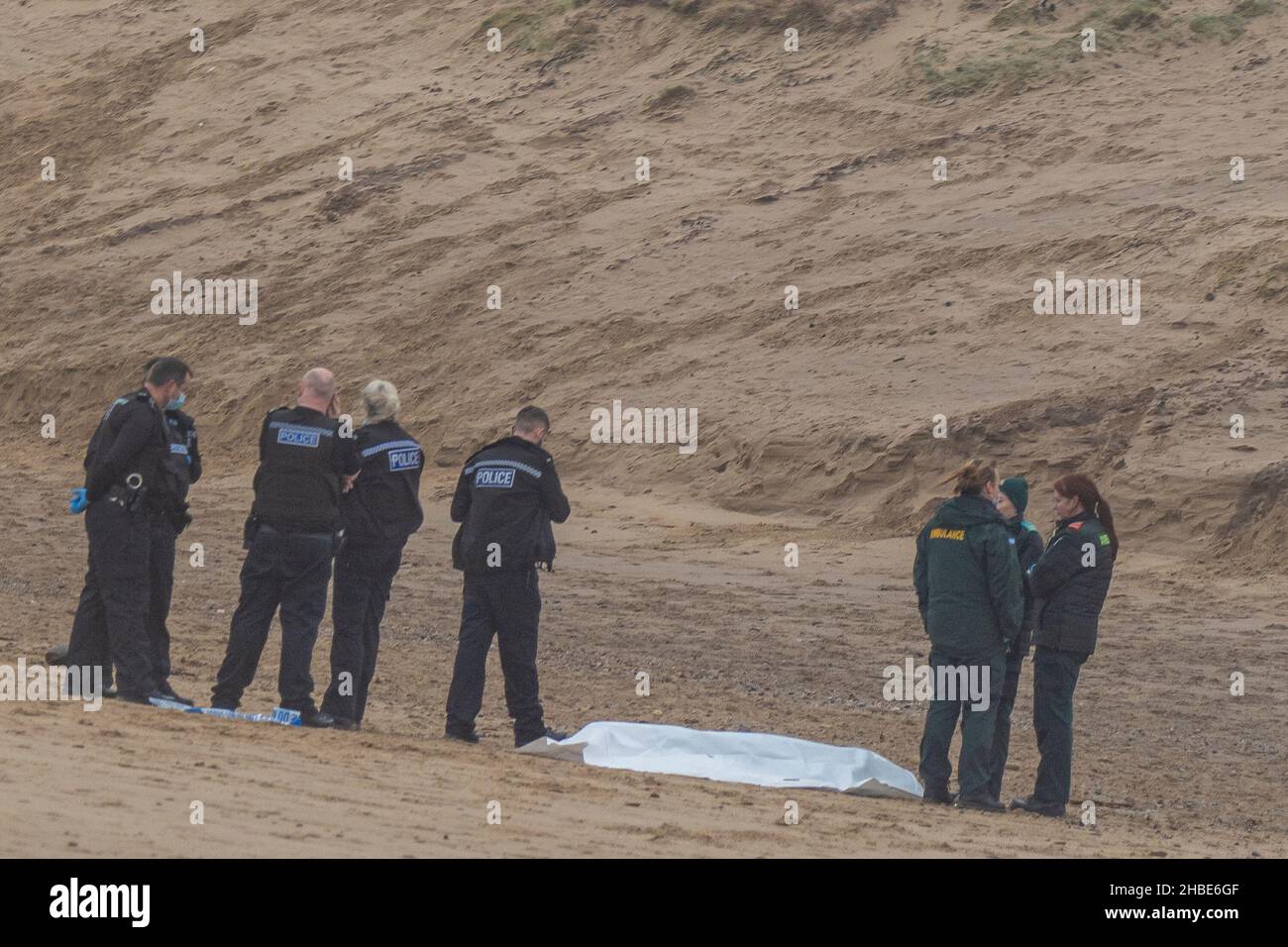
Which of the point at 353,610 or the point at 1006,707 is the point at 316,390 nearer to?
the point at 353,610

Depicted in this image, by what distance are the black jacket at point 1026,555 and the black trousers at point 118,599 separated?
13.6 ft

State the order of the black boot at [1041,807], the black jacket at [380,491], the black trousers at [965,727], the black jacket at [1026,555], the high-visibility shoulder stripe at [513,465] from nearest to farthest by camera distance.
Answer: the black trousers at [965,727] < the black boot at [1041,807] < the black jacket at [1026,555] < the black jacket at [380,491] < the high-visibility shoulder stripe at [513,465]

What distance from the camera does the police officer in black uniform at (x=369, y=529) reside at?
348 inches

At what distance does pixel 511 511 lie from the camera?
8922 millimetres

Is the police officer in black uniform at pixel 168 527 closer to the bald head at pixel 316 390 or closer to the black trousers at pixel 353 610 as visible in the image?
the bald head at pixel 316 390

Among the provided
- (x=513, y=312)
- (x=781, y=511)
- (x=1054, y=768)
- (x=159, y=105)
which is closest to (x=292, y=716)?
(x=1054, y=768)

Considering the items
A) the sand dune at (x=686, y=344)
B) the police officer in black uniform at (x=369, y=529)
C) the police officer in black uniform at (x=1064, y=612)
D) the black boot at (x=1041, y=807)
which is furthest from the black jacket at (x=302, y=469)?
the black boot at (x=1041, y=807)

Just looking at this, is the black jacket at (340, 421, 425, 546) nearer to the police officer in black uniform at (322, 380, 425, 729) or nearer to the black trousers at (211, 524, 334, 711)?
the police officer in black uniform at (322, 380, 425, 729)

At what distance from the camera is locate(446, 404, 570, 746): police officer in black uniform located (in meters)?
8.92

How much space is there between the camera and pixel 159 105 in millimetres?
28922

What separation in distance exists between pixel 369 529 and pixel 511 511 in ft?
2.31

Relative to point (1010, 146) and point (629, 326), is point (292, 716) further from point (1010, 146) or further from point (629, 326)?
point (1010, 146)
